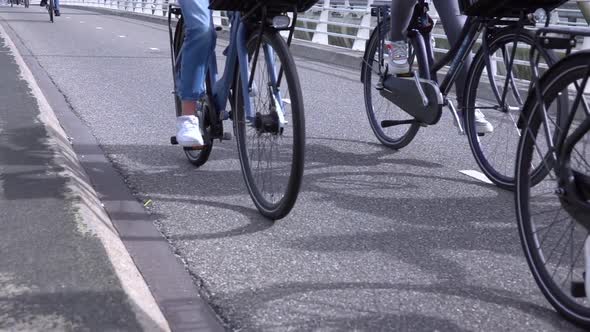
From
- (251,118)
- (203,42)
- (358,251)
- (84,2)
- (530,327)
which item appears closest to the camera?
(530,327)

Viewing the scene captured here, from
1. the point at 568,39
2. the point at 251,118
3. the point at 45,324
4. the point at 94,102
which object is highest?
the point at 568,39

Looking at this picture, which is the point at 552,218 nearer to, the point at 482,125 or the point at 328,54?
the point at 482,125

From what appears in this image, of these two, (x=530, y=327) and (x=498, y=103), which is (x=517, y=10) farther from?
(x=530, y=327)

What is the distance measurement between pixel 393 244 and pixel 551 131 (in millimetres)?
1096

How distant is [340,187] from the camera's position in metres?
4.69

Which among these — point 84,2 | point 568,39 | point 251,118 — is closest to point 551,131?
point 568,39

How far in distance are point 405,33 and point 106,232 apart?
8.06ft

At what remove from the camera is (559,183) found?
8.46 feet

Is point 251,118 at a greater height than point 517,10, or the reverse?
point 517,10

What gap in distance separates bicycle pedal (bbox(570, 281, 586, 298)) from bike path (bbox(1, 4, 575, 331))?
234 mm

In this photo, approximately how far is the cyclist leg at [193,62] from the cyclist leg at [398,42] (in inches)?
51.1

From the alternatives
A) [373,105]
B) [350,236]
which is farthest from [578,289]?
[373,105]

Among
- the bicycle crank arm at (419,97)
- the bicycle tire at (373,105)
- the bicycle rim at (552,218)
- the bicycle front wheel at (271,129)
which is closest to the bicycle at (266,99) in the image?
the bicycle front wheel at (271,129)

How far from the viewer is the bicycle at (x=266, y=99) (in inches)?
142
